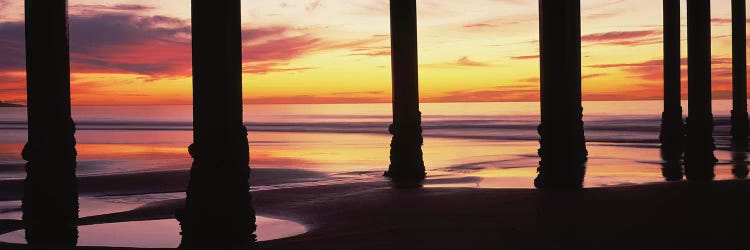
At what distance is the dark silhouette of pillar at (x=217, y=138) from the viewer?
20.7 feet

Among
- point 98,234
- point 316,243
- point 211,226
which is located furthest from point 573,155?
point 98,234

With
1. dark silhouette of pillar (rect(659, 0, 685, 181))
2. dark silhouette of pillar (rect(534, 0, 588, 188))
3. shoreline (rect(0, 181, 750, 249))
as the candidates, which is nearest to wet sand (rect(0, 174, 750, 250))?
shoreline (rect(0, 181, 750, 249))

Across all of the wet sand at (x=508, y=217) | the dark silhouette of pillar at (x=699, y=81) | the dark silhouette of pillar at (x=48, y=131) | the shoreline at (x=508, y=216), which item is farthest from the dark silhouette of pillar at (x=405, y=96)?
the dark silhouette of pillar at (x=48, y=131)

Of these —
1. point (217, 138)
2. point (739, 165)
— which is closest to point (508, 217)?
point (217, 138)

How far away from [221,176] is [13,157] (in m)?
14.9

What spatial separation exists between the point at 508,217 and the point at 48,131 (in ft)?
14.0

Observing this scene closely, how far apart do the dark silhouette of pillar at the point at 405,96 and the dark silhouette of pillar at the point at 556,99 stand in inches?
88.0

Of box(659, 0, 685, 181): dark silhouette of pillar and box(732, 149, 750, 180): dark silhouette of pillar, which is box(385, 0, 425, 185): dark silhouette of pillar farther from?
box(659, 0, 685, 181): dark silhouette of pillar

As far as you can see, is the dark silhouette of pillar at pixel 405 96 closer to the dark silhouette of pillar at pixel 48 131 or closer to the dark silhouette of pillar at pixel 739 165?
the dark silhouette of pillar at pixel 739 165

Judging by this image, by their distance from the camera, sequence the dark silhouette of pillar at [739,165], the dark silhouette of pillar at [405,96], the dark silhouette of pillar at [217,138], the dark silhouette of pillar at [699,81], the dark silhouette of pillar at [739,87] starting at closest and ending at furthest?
1. the dark silhouette of pillar at [217,138]
2. the dark silhouette of pillar at [405,96]
3. the dark silhouette of pillar at [699,81]
4. the dark silhouette of pillar at [739,165]
5. the dark silhouette of pillar at [739,87]

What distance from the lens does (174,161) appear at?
18.2 m

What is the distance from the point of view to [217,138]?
253 inches

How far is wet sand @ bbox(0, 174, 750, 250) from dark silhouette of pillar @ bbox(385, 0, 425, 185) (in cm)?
99

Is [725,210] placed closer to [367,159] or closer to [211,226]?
[211,226]
